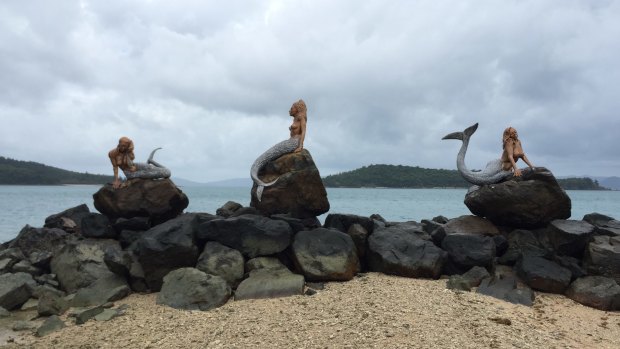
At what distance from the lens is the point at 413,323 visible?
254 inches

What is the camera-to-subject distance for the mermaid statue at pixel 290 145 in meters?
9.95

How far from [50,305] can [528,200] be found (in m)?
9.24

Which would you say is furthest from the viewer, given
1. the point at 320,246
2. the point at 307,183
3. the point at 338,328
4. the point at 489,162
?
the point at 489,162

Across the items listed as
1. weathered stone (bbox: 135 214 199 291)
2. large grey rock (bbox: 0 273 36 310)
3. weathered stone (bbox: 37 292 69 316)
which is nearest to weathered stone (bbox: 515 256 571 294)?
weathered stone (bbox: 135 214 199 291)

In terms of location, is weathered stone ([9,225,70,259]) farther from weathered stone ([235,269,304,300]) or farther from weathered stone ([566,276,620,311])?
weathered stone ([566,276,620,311])

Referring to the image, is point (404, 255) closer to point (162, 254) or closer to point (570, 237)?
point (570, 237)

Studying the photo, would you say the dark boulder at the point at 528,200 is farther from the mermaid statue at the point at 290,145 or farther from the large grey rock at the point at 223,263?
the large grey rock at the point at 223,263

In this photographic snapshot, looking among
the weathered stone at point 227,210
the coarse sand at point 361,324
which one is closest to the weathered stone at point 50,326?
the coarse sand at point 361,324

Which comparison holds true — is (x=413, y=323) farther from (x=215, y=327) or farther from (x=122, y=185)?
(x=122, y=185)

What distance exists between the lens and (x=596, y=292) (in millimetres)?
7992

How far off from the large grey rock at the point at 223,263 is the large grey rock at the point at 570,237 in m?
6.23

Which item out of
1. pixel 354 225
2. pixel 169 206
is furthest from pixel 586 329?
pixel 169 206

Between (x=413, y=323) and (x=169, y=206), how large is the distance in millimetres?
6506

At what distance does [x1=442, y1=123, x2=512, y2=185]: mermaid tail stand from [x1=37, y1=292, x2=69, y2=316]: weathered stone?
28.1 ft
